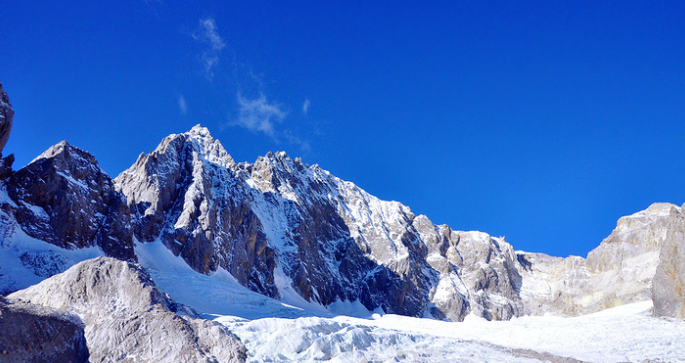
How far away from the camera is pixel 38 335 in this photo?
23.4 m

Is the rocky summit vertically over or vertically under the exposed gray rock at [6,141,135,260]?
over

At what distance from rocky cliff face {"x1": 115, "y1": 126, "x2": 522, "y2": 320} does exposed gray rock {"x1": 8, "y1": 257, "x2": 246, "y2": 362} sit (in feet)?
236

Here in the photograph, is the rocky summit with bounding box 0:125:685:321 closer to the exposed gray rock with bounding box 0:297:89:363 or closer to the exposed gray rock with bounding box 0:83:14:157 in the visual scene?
the exposed gray rock with bounding box 0:83:14:157

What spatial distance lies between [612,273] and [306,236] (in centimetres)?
7800

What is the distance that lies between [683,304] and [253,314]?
46857mm

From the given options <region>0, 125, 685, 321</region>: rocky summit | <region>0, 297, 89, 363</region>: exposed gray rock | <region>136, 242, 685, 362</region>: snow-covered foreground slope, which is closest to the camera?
<region>0, 297, 89, 363</region>: exposed gray rock

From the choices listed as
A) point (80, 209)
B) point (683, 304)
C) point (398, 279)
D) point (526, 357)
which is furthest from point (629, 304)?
point (80, 209)

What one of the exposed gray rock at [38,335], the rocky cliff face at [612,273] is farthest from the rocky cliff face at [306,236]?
the exposed gray rock at [38,335]

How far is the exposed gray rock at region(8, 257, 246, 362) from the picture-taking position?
2686 centimetres

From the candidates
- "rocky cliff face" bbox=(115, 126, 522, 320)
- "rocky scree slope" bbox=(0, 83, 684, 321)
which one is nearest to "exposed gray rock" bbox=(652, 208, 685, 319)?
"rocky scree slope" bbox=(0, 83, 684, 321)

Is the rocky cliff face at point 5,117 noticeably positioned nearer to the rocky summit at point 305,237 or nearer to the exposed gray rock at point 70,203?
the rocky summit at point 305,237

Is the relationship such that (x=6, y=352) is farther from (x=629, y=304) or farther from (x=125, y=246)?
(x=629, y=304)

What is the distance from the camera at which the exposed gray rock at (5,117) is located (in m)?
58.4

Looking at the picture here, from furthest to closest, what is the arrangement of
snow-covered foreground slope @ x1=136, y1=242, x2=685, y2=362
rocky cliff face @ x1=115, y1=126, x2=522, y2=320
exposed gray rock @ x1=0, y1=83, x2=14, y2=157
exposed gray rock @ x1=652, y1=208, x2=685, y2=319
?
rocky cliff face @ x1=115, y1=126, x2=522, y2=320
exposed gray rock @ x1=0, y1=83, x2=14, y2=157
exposed gray rock @ x1=652, y1=208, x2=685, y2=319
snow-covered foreground slope @ x1=136, y1=242, x2=685, y2=362
